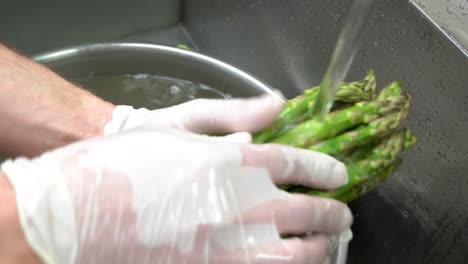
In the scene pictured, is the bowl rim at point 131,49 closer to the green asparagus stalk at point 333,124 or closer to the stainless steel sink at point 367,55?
the stainless steel sink at point 367,55

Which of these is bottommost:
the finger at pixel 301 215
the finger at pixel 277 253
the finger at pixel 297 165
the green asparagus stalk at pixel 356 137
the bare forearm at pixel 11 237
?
the bare forearm at pixel 11 237

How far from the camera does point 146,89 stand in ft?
4.18

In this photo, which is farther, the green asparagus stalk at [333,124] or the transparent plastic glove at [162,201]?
the green asparagus stalk at [333,124]

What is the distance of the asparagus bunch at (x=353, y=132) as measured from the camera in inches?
30.2

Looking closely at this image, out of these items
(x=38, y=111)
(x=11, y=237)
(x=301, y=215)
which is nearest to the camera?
(x=11, y=237)

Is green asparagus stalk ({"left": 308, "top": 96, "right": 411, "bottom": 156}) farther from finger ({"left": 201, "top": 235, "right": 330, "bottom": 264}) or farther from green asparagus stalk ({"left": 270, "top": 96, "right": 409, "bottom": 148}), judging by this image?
finger ({"left": 201, "top": 235, "right": 330, "bottom": 264})

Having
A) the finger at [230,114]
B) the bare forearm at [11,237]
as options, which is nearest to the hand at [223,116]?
the finger at [230,114]

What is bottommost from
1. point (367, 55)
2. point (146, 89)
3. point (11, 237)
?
point (11, 237)

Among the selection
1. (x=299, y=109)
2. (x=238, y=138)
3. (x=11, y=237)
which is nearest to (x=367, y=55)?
(x=299, y=109)

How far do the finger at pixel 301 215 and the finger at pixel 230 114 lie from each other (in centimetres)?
12

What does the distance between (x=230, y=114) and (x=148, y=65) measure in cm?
56

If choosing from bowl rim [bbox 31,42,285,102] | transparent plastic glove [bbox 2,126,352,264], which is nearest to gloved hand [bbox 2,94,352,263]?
transparent plastic glove [bbox 2,126,352,264]

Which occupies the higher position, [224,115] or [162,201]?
[224,115]

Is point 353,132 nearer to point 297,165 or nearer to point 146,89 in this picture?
point 297,165
